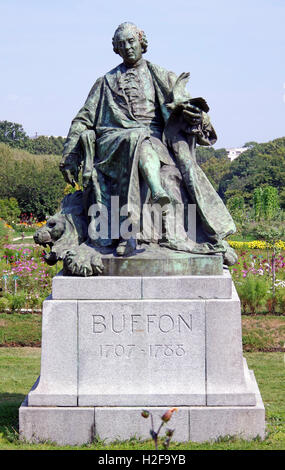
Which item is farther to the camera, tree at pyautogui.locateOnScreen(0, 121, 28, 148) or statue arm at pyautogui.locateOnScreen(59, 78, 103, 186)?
tree at pyautogui.locateOnScreen(0, 121, 28, 148)

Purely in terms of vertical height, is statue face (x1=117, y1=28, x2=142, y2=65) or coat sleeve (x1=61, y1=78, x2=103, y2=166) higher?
statue face (x1=117, y1=28, x2=142, y2=65)

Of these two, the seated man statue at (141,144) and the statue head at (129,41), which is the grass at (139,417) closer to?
the seated man statue at (141,144)

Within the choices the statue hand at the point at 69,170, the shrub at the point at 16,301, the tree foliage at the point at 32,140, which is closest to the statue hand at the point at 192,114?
the statue hand at the point at 69,170

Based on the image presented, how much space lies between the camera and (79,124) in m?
8.02

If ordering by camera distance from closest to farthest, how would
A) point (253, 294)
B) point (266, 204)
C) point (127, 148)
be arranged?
point (127, 148) → point (253, 294) → point (266, 204)

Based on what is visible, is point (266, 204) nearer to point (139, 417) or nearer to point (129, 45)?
point (129, 45)

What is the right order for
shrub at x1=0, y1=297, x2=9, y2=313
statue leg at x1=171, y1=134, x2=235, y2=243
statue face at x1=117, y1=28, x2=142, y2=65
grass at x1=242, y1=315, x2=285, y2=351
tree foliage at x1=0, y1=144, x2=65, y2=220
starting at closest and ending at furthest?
statue leg at x1=171, y1=134, x2=235, y2=243 < statue face at x1=117, y1=28, x2=142, y2=65 < grass at x1=242, y1=315, x2=285, y2=351 < shrub at x1=0, y1=297, x2=9, y2=313 < tree foliage at x1=0, y1=144, x2=65, y2=220

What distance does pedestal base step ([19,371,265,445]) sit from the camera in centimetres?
697

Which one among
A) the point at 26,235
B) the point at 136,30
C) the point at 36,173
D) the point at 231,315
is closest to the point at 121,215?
the point at 231,315

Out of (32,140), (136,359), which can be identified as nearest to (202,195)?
(136,359)

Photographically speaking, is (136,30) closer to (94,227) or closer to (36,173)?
(94,227)

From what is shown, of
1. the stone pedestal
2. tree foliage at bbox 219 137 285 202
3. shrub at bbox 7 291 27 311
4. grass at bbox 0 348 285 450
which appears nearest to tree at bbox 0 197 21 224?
tree foliage at bbox 219 137 285 202

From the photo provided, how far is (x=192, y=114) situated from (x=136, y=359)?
243 cm

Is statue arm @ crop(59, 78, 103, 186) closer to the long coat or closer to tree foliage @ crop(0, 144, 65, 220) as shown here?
the long coat
